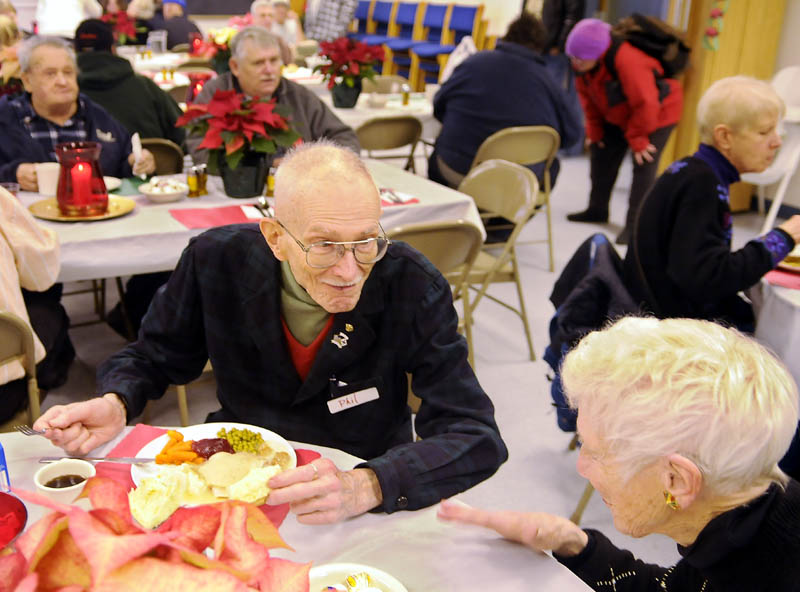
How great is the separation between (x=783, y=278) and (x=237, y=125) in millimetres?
1954

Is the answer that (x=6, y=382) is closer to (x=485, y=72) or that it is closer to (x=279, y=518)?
(x=279, y=518)

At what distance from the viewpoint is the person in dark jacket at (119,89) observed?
3879 millimetres

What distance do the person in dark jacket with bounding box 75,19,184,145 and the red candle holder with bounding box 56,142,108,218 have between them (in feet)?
4.80

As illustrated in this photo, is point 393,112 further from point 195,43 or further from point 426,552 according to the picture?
point 426,552

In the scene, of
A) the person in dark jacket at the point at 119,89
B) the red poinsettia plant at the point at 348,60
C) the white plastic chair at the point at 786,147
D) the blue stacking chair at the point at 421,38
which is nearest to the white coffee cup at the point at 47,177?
the person in dark jacket at the point at 119,89

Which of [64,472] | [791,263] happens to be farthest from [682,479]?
[791,263]

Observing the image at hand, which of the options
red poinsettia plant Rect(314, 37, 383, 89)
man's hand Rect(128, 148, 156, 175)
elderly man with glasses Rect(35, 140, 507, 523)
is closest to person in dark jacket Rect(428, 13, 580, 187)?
red poinsettia plant Rect(314, 37, 383, 89)

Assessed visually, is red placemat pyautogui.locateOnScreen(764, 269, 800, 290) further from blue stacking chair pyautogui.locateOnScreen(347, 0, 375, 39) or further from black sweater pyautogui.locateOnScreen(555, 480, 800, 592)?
blue stacking chair pyautogui.locateOnScreen(347, 0, 375, 39)

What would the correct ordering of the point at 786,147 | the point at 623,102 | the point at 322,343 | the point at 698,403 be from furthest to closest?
the point at 786,147
the point at 623,102
the point at 322,343
the point at 698,403

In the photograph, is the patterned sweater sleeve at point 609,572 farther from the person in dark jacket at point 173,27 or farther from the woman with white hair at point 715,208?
the person in dark jacket at point 173,27

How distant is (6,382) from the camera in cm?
187

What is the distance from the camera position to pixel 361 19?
1138 centimetres

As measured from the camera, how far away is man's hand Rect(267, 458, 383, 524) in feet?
3.52

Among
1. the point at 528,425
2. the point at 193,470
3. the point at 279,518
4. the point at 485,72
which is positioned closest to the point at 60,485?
the point at 193,470
